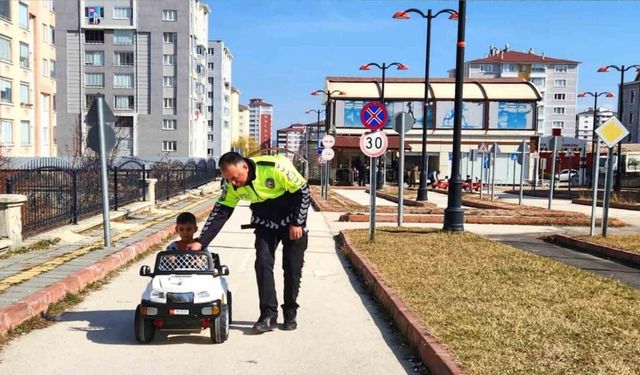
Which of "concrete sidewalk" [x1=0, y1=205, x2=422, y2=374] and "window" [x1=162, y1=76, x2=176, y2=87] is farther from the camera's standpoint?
"window" [x1=162, y1=76, x2=176, y2=87]

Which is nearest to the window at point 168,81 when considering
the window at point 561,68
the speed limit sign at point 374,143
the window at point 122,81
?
the window at point 122,81

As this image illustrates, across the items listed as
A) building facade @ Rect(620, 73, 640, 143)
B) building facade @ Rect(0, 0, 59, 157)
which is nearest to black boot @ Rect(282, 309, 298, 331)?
building facade @ Rect(0, 0, 59, 157)

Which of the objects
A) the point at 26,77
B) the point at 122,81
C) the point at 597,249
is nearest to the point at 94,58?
the point at 122,81

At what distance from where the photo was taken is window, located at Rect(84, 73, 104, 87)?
72.9 m

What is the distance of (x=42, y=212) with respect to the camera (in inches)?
459

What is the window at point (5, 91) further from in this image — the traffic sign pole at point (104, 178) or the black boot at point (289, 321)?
the black boot at point (289, 321)

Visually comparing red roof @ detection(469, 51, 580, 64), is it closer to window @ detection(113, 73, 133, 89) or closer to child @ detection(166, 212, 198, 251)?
window @ detection(113, 73, 133, 89)

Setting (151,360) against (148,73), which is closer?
(151,360)

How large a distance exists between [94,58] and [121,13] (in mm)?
6251

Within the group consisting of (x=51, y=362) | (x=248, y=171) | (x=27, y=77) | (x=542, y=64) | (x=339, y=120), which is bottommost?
(x=51, y=362)

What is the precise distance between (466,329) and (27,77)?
51582 mm

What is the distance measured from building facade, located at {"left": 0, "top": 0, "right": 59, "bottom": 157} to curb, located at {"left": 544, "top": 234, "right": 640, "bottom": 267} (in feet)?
125

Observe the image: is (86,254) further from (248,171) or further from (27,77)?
(27,77)

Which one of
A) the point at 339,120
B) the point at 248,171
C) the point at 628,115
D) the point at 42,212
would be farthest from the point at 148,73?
the point at 628,115
